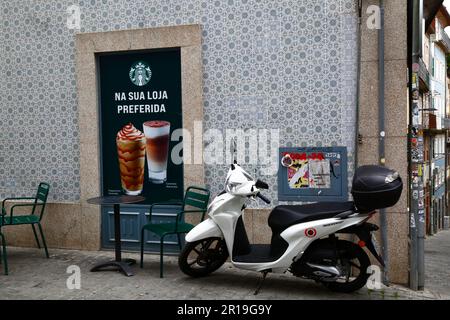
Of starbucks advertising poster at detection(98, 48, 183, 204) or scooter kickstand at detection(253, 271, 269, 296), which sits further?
starbucks advertising poster at detection(98, 48, 183, 204)

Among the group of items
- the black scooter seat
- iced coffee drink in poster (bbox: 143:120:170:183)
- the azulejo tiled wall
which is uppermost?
the azulejo tiled wall

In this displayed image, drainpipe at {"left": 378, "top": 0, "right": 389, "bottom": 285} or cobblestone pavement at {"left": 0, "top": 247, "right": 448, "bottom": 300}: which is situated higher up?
drainpipe at {"left": 378, "top": 0, "right": 389, "bottom": 285}

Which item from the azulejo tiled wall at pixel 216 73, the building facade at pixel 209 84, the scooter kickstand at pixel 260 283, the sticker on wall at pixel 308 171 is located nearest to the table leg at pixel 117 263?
the building facade at pixel 209 84

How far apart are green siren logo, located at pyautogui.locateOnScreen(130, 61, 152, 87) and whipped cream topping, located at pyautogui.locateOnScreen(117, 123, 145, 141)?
0.60 m

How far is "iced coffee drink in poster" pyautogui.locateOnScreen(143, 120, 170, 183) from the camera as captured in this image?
22.1 feet

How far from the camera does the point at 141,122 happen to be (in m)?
6.86

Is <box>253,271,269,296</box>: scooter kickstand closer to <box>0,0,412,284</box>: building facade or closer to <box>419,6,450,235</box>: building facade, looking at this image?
<box>0,0,412,284</box>: building facade

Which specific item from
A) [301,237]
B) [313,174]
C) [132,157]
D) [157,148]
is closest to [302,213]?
[301,237]

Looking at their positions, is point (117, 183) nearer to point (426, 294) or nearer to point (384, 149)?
point (384, 149)

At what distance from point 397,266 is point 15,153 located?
5.60m

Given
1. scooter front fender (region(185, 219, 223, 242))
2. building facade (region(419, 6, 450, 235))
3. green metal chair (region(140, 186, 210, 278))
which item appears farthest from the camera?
building facade (region(419, 6, 450, 235))

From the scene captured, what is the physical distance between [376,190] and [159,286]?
2.51 m

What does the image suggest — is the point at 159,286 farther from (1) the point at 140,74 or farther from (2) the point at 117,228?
(1) the point at 140,74

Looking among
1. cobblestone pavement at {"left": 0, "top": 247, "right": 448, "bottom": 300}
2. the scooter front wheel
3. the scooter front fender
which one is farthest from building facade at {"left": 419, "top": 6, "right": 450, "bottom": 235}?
the scooter front fender
